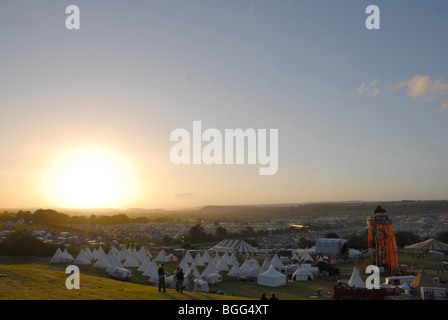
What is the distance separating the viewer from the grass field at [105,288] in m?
13.2

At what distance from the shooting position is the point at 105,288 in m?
15.9

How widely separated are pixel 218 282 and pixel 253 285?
2.52m

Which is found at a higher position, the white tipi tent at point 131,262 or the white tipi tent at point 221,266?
the white tipi tent at point 131,262

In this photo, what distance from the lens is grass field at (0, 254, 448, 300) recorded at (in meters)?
13.2

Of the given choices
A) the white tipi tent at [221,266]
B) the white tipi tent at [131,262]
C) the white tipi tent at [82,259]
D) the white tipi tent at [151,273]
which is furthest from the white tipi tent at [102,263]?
the white tipi tent at [221,266]

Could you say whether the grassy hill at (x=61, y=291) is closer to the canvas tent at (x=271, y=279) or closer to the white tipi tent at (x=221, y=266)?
the canvas tent at (x=271, y=279)

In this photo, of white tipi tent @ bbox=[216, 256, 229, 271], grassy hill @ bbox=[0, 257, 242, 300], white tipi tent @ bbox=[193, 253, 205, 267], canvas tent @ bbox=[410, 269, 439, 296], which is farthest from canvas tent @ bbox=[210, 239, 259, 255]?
grassy hill @ bbox=[0, 257, 242, 300]

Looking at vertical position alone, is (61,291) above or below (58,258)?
above

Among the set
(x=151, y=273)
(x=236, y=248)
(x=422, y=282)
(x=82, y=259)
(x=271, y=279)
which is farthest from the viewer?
(x=236, y=248)

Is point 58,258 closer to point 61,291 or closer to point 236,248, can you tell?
point 61,291

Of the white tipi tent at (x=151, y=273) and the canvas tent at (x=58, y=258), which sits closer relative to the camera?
the white tipi tent at (x=151, y=273)

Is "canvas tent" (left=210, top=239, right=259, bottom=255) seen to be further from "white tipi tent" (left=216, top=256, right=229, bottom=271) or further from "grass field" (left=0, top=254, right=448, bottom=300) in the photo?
"grass field" (left=0, top=254, right=448, bottom=300)

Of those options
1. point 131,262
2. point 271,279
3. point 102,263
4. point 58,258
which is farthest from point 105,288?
point 58,258
